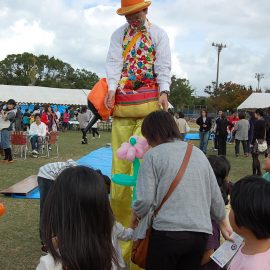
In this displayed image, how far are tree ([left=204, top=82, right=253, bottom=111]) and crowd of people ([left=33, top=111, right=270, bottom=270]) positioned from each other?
47707 millimetres

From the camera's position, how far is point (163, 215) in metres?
2.66

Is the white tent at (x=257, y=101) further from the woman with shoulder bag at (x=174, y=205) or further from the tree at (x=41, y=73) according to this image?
the tree at (x=41, y=73)

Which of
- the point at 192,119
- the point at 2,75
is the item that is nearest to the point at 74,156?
the point at 192,119

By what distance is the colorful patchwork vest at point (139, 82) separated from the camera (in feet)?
12.9

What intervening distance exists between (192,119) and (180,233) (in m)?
48.8

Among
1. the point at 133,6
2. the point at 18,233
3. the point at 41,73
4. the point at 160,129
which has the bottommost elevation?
the point at 18,233

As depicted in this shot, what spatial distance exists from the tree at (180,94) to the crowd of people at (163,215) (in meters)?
54.1

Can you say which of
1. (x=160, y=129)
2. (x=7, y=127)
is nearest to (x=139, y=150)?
(x=160, y=129)

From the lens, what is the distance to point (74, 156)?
13531 mm

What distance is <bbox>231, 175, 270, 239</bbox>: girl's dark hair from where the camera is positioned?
2.07 m

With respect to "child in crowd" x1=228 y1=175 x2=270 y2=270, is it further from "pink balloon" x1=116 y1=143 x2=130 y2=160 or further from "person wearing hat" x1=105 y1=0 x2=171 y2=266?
"person wearing hat" x1=105 y1=0 x2=171 y2=266

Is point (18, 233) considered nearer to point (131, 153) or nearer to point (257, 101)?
point (131, 153)

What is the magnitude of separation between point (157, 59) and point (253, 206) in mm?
2169

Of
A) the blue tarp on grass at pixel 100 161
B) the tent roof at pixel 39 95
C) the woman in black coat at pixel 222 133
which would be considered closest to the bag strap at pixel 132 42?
the blue tarp on grass at pixel 100 161
